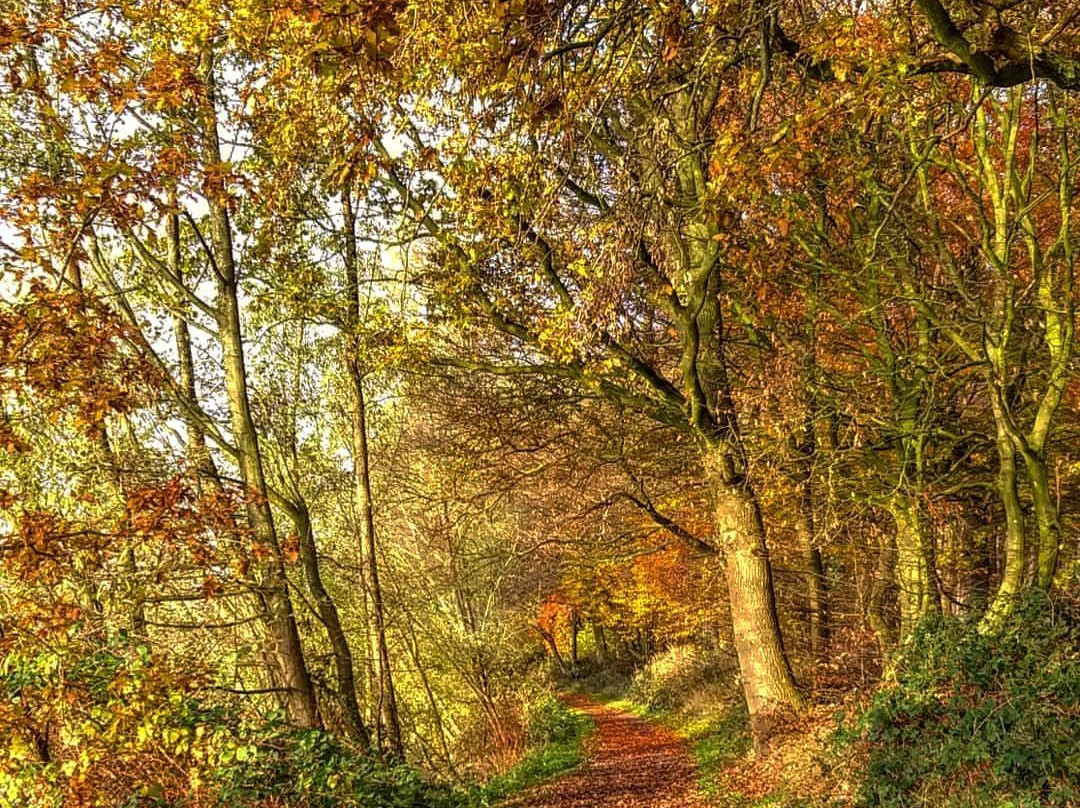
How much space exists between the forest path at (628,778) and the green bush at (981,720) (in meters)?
3.71

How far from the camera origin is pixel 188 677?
617 cm

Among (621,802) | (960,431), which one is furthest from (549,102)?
(621,802)

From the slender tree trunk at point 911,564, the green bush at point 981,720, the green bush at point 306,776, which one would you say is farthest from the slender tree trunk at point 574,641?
the green bush at point 981,720

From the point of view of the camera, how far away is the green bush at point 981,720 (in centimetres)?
557

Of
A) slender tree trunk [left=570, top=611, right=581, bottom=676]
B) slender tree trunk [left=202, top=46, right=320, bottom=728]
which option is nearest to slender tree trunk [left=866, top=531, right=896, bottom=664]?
slender tree trunk [left=202, top=46, right=320, bottom=728]

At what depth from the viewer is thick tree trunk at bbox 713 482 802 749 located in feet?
33.5

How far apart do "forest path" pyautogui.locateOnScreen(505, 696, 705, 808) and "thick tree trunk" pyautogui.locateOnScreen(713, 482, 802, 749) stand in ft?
5.31

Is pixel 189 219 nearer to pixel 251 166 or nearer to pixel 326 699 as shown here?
pixel 251 166

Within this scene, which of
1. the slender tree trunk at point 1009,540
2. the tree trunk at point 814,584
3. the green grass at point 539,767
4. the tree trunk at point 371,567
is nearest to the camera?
the slender tree trunk at point 1009,540

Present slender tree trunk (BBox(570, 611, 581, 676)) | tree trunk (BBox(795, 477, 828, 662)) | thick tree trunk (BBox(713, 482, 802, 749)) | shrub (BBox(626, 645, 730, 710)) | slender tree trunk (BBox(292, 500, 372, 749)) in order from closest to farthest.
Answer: slender tree trunk (BBox(292, 500, 372, 749))
thick tree trunk (BBox(713, 482, 802, 749))
tree trunk (BBox(795, 477, 828, 662))
shrub (BBox(626, 645, 730, 710))
slender tree trunk (BBox(570, 611, 581, 676))

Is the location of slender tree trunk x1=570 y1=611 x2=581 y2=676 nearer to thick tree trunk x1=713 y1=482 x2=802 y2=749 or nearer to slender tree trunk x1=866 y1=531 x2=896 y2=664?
slender tree trunk x1=866 y1=531 x2=896 y2=664

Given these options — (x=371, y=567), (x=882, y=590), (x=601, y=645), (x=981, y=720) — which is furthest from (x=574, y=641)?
(x=981, y=720)

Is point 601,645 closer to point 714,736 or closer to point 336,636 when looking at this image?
point 714,736

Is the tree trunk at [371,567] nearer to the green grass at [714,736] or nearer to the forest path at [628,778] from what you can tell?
the forest path at [628,778]
